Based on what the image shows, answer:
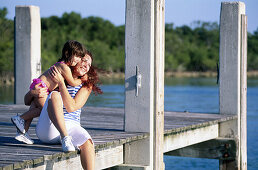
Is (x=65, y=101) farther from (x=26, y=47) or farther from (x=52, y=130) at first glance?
(x=26, y=47)

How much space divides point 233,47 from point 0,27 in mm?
30000

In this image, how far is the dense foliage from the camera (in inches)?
2313

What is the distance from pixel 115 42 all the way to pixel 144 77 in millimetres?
66761

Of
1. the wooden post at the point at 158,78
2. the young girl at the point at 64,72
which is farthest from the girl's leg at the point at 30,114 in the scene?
the wooden post at the point at 158,78

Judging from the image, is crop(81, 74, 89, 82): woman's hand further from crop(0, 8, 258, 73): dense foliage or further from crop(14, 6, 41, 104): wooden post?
crop(0, 8, 258, 73): dense foliage

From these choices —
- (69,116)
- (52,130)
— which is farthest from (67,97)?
(52,130)

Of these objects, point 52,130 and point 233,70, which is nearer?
point 52,130

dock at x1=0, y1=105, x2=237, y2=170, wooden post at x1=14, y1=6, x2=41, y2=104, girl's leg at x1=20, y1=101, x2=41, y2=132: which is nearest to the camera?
dock at x1=0, y1=105, x2=237, y2=170

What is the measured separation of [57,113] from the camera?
441cm

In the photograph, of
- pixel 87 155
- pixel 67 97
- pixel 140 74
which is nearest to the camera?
pixel 87 155

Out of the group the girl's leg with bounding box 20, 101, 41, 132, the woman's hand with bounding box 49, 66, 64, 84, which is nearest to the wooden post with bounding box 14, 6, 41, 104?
the girl's leg with bounding box 20, 101, 41, 132

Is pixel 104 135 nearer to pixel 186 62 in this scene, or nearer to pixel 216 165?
pixel 216 165

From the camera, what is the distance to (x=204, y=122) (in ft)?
23.6

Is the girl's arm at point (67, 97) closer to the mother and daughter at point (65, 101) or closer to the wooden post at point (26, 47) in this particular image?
the mother and daughter at point (65, 101)
